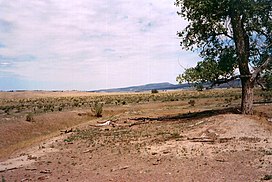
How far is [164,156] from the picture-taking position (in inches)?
526

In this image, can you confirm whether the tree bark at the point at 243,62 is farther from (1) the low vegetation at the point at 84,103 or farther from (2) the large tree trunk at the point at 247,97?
(1) the low vegetation at the point at 84,103

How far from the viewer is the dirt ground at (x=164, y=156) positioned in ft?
36.0

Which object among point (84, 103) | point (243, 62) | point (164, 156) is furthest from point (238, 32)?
point (84, 103)

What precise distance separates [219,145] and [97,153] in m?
5.24

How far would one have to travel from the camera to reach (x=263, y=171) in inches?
405

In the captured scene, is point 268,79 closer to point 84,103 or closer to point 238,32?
point 238,32

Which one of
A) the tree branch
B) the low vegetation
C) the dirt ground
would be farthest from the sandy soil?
the low vegetation

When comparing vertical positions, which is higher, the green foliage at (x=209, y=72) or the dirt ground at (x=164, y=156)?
the green foliage at (x=209, y=72)

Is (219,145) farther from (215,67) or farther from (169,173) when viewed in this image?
(215,67)

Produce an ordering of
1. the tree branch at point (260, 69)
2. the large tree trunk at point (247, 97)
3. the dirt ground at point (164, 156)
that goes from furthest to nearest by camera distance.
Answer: the large tree trunk at point (247, 97)
the tree branch at point (260, 69)
the dirt ground at point (164, 156)

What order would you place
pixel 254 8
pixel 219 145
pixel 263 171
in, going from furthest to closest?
pixel 254 8
pixel 219 145
pixel 263 171

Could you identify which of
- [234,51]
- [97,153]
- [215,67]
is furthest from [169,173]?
[234,51]

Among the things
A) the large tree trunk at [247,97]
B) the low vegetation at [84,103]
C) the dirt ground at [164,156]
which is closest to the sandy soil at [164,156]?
the dirt ground at [164,156]

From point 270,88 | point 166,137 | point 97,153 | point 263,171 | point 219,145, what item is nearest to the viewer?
point 263,171
